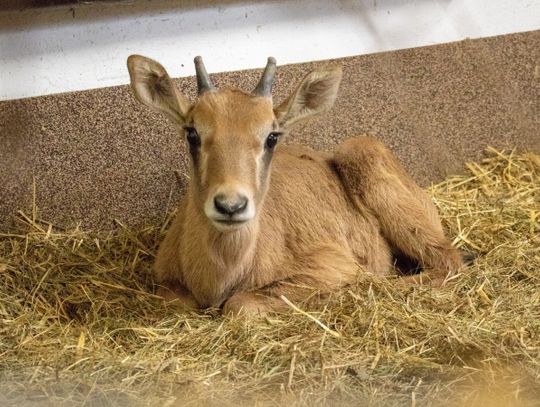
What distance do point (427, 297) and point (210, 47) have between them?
267 cm

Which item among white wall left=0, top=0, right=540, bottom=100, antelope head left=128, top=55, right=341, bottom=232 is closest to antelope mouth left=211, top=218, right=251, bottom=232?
antelope head left=128, top=55, right=341, bottom=232

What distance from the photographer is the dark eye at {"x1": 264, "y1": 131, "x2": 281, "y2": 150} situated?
5910 mm

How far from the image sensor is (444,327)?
5602mm

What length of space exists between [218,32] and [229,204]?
250 cm

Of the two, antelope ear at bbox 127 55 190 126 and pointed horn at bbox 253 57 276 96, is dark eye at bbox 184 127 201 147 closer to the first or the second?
antelope ear at bbox 127 55 190 126

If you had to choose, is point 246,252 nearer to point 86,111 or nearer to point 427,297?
point 427,297

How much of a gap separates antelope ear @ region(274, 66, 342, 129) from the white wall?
4.69ft

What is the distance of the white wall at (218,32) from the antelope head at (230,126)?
1.28 m

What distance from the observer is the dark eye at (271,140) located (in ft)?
19.4

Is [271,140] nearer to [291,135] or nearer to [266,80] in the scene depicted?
[266,80]

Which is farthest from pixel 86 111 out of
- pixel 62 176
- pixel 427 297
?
pixel 427 297

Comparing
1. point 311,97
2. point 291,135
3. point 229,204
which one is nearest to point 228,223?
point 229,204

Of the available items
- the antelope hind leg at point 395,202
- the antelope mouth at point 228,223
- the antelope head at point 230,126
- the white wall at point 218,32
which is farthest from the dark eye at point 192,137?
the antelope hind leg at point 395,202

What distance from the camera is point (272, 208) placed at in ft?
22.3
